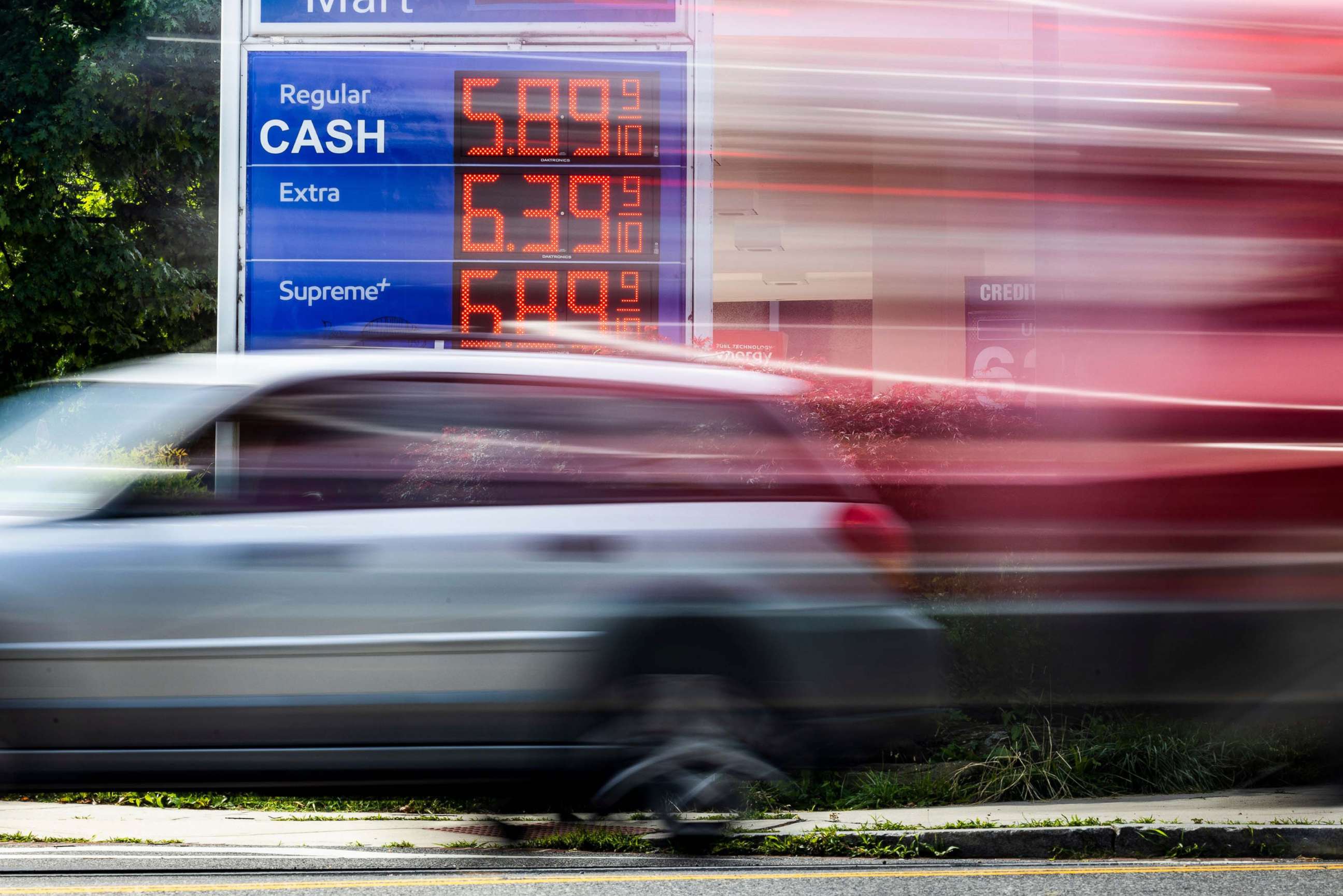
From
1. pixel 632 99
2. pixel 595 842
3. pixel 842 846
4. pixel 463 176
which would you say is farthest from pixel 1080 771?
pixel 463 176

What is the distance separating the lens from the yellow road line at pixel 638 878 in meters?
5.19

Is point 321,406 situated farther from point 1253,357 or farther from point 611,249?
point 1253,357

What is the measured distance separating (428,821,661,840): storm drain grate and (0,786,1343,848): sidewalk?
0.02 metres

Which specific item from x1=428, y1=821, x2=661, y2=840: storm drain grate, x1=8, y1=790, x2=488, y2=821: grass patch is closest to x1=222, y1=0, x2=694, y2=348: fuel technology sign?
x1=8, y1=790, x2=488, y2=821: grass patch

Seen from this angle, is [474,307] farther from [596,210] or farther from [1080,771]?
[1080,771]

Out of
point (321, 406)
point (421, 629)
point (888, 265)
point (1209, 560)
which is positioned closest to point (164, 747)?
point (421, 629)

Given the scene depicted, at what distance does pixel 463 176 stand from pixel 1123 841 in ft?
16.6

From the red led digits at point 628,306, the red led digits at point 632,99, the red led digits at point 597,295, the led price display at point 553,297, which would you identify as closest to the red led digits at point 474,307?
the led price display at point 553,297

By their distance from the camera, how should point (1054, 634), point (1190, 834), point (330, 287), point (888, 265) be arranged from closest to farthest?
point (1190, 834) < point (1054, 634) < point (330, 287) < point (888, 265)

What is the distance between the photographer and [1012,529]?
306 inches

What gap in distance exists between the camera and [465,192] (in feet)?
25.7

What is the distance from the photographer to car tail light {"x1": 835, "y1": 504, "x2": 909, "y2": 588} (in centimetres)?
475

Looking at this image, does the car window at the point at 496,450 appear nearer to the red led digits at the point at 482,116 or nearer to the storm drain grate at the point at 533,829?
the storm drain grate at the point at 533,829

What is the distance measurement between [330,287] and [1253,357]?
5.19 metres
